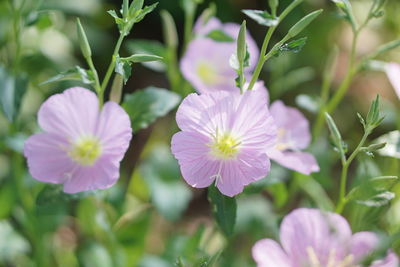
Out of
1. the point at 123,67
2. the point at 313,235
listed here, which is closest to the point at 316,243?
the point at 313,235

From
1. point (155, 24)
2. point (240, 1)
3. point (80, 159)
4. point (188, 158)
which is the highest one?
point (188, 158)

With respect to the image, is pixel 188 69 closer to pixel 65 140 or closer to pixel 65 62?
pixel 65 140

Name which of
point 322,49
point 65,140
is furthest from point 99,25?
point 65,140

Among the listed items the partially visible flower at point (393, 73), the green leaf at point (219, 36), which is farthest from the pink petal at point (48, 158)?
the partially visible flower at point (393, 73)

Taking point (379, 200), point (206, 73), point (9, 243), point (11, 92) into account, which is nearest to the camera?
point (379, 200)

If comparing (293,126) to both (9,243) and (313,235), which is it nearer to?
(313,235)

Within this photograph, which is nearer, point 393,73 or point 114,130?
point 114,130

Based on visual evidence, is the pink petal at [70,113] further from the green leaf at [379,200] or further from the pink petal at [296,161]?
the green leaf at [379,200]

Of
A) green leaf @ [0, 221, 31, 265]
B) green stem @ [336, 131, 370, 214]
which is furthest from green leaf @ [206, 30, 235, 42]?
green leaf @ [0, 221, 31, 265]
